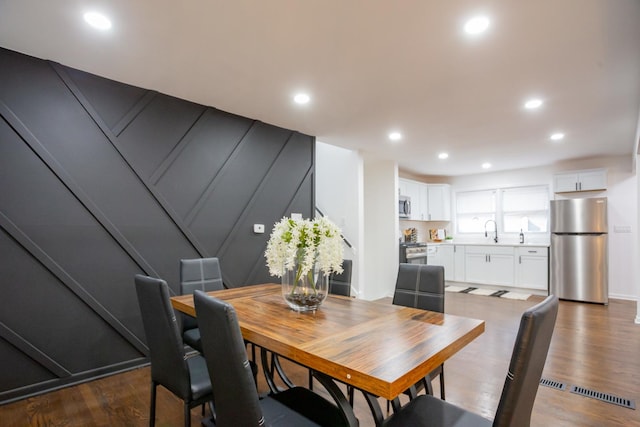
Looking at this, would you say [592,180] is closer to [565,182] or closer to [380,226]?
[565,182]

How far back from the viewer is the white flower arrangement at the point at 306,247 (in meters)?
1.77

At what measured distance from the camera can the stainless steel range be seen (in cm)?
607

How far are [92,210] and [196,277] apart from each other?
100cm

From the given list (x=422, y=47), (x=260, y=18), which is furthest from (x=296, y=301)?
(x=422, y=47)

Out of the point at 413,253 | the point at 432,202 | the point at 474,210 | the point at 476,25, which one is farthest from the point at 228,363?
the point at 474,210

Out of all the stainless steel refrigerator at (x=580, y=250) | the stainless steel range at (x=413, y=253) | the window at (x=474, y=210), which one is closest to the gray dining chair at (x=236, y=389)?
the stainless steel range at (x=413, y=253)

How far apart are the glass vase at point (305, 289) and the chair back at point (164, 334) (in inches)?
23.7

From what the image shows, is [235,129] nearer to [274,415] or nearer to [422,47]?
[422,47]

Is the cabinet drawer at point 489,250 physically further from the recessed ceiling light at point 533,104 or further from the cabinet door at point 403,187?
the recessed ceiling light at point 533,104

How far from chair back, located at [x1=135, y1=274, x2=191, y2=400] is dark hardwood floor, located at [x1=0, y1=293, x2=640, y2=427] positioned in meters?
0.67

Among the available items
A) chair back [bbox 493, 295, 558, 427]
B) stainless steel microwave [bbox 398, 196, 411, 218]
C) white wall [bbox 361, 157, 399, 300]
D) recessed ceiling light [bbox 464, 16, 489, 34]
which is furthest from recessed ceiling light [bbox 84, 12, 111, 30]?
stainless steel microwave [bbox 398, 196, 411, 218]

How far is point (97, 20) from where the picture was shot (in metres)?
2.04

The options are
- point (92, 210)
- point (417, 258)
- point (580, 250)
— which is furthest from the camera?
point (417, 258)

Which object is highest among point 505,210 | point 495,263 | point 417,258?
point 505,210
